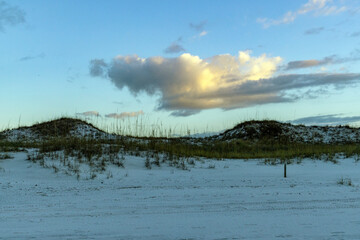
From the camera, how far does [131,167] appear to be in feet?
28.8

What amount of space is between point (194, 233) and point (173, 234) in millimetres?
235

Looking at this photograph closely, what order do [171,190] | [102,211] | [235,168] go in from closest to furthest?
1. [102,211]
2. [171,190]
3. [235,168]

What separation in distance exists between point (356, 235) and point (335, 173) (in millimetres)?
5485

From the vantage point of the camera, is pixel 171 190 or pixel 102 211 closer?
pixel 102 211

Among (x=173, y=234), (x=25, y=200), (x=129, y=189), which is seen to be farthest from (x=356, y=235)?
(x=25, y=200)

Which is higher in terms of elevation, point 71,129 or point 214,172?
point 71,129

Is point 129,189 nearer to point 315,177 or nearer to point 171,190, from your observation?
point 171,190

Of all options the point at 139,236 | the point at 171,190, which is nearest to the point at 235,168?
the point at 171,190

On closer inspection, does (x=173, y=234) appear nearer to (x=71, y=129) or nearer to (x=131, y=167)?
(x=131, y=167)

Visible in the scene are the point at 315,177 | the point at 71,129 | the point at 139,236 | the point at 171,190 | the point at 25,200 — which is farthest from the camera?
the point at 71,129

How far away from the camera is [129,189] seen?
627cm

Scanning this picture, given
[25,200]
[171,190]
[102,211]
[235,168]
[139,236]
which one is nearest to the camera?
[139,236]

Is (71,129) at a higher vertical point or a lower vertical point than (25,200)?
higher

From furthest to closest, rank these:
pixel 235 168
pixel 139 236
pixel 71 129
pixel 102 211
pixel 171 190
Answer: pixel 71 129, pixel 235 168, pixel 171 190, pixel 102 211, pixel 139 236
